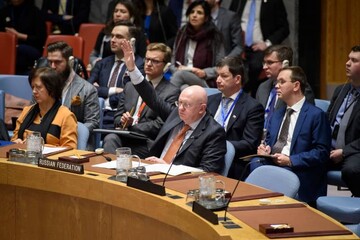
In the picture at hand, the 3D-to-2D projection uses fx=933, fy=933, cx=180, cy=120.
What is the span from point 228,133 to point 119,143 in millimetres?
806

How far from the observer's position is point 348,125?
21.3 feet

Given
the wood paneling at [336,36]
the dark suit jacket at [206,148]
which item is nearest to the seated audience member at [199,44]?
the wood paneling at [336,36]

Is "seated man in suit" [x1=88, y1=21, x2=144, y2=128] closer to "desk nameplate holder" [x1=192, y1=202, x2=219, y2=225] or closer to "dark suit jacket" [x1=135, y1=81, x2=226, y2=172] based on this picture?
"dark suit jacket" [x1=135, y1=81, x2=226, y2=172]

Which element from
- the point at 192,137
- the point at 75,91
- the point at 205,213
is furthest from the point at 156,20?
the point at 205,213

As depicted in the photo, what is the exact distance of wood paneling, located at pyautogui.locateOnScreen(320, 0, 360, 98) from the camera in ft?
29.8

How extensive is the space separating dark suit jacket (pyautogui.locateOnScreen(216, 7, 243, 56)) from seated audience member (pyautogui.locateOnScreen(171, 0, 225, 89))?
1.00ft

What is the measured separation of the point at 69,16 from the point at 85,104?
2.73 metres

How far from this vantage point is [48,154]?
5742 millimetres

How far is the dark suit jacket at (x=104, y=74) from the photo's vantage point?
7.83m

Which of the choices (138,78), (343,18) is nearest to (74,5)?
(343,18)

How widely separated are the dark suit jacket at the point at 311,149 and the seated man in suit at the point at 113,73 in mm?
1919

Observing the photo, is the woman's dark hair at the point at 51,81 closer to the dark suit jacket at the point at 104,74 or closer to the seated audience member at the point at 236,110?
the seated audience member at the point at 236,110

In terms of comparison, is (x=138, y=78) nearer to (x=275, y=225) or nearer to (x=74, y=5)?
(x=275, y=225)

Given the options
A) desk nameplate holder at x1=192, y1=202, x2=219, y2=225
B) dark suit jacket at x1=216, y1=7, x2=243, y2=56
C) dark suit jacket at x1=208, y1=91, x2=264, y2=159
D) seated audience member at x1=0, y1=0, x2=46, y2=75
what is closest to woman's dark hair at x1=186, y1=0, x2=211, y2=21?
dark suit jacket at x1=216, y1=7, x2=243, y2=56
